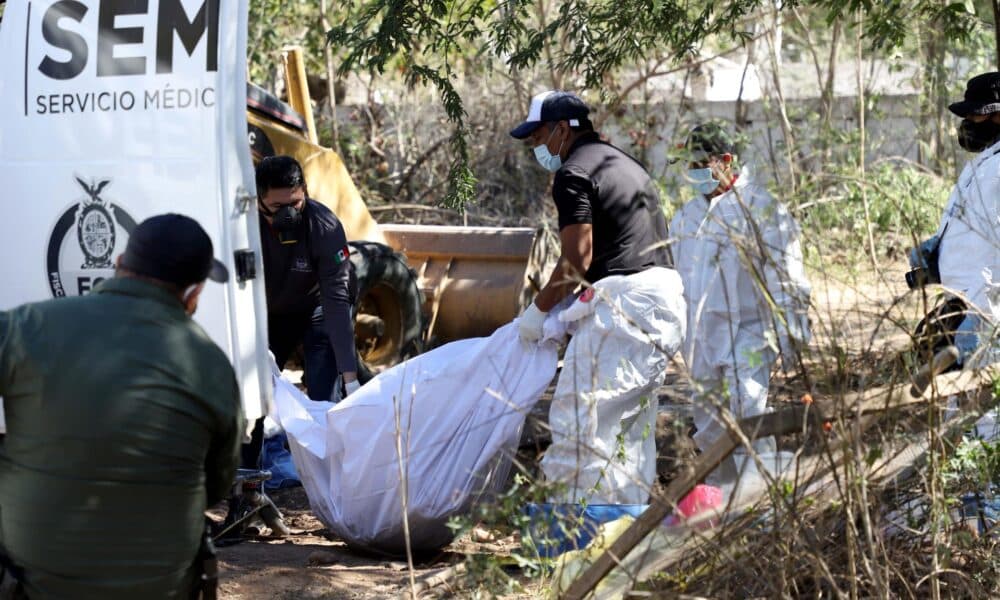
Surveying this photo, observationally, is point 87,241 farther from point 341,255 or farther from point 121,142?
point 341,255

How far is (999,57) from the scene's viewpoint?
6449 mm

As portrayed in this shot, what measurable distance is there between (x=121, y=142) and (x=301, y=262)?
42.1 inches

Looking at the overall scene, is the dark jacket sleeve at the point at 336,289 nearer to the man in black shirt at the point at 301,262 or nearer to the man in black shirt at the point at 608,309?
the man in black shirt at the point at 301,262

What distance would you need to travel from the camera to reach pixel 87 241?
466cm

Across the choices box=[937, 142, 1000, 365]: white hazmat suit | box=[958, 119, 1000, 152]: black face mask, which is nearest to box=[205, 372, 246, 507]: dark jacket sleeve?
box=[937, 142, 1000, 365]: white hazmat suit

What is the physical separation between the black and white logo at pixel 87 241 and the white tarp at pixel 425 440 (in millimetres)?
921

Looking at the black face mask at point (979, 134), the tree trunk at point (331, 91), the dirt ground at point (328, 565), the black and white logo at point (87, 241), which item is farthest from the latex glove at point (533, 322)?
the tree trunk at point (331, 91)

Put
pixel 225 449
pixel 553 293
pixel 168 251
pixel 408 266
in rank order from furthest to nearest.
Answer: pixel 408 266 < pixel 553 293 < pixel 225 449 < pixel 168 251

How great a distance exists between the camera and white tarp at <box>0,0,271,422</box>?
450cm

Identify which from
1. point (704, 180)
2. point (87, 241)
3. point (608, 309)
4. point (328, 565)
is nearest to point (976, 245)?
point (704, 180)

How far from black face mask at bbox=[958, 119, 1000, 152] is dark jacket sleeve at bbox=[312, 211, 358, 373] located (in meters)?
2.52

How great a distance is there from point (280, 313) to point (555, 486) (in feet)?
8.29

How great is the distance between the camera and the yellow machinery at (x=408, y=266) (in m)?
7.47

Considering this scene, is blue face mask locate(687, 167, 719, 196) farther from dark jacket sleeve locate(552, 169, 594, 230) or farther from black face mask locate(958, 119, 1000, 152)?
black face mask locate(958, 119, 1000, 152)
